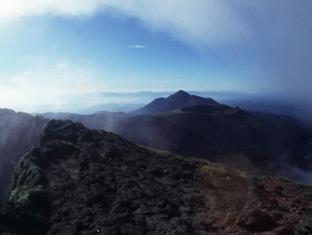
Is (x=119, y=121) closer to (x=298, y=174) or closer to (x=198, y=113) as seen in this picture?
(x=198, y=113)

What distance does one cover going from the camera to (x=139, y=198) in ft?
129

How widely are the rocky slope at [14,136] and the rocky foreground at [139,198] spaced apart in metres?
29.5

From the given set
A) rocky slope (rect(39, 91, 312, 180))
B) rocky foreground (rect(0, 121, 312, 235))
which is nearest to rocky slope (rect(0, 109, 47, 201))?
rocky slope (rect(39, 91, 312, 180))

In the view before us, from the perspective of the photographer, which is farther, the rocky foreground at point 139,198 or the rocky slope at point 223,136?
the rocky slope at point 223,136

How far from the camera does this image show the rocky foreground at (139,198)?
33.2 metres

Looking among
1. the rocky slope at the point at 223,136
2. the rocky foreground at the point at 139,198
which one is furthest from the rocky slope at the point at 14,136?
the rocky foreground at the point at 139,198

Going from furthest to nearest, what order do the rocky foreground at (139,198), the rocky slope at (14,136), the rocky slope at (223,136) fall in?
the rocky slope at (223,136)
the rocky slope at (14,136)
the rocky foreground at (139,198)

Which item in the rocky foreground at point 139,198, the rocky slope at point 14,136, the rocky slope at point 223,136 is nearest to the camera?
the rocky foreground at point 139,198

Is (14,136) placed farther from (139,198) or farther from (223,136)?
(139,198)

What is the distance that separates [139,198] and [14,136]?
59.5m

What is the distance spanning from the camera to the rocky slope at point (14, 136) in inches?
3379

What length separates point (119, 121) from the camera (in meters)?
133

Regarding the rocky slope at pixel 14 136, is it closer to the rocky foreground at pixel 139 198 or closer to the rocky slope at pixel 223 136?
the rocky slope at pixel 223 136

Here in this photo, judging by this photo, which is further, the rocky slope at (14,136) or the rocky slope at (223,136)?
the rocky slope at (223,136)
